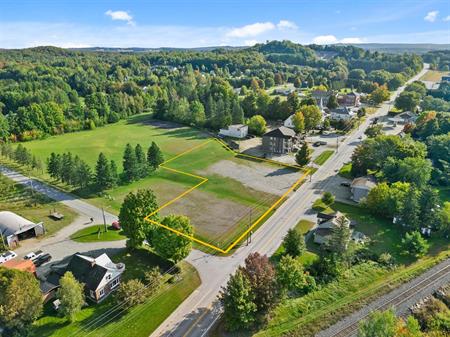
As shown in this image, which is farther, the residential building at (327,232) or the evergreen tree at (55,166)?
the evergreen tree at (55,166)

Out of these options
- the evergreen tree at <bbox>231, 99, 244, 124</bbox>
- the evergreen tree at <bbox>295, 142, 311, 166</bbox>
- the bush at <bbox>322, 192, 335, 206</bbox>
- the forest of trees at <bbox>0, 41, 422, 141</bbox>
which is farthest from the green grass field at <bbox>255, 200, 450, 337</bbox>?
the forest of trees at <bbox>0, 41, 422, 141</bbox>

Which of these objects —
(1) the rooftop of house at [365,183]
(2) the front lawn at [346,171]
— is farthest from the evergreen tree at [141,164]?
(2) the front lawn at [346,171]

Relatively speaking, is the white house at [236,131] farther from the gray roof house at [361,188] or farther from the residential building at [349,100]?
the residential building at [349,100]

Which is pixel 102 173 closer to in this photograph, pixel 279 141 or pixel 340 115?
pixel 279 141

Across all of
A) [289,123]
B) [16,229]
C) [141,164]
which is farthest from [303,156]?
[16,229]

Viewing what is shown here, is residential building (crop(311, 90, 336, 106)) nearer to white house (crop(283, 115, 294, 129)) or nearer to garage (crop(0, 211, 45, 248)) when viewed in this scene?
white house (crop(283, 115, 294, 129))

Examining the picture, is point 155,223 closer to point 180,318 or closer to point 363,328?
point 180,318

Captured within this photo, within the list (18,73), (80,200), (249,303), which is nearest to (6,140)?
(80,200)

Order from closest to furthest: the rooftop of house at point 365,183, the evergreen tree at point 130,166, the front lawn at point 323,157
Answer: the rooftop of house at point 365,183 < the evergreen tree at point 130,166 < the front lawn at point 323,157
